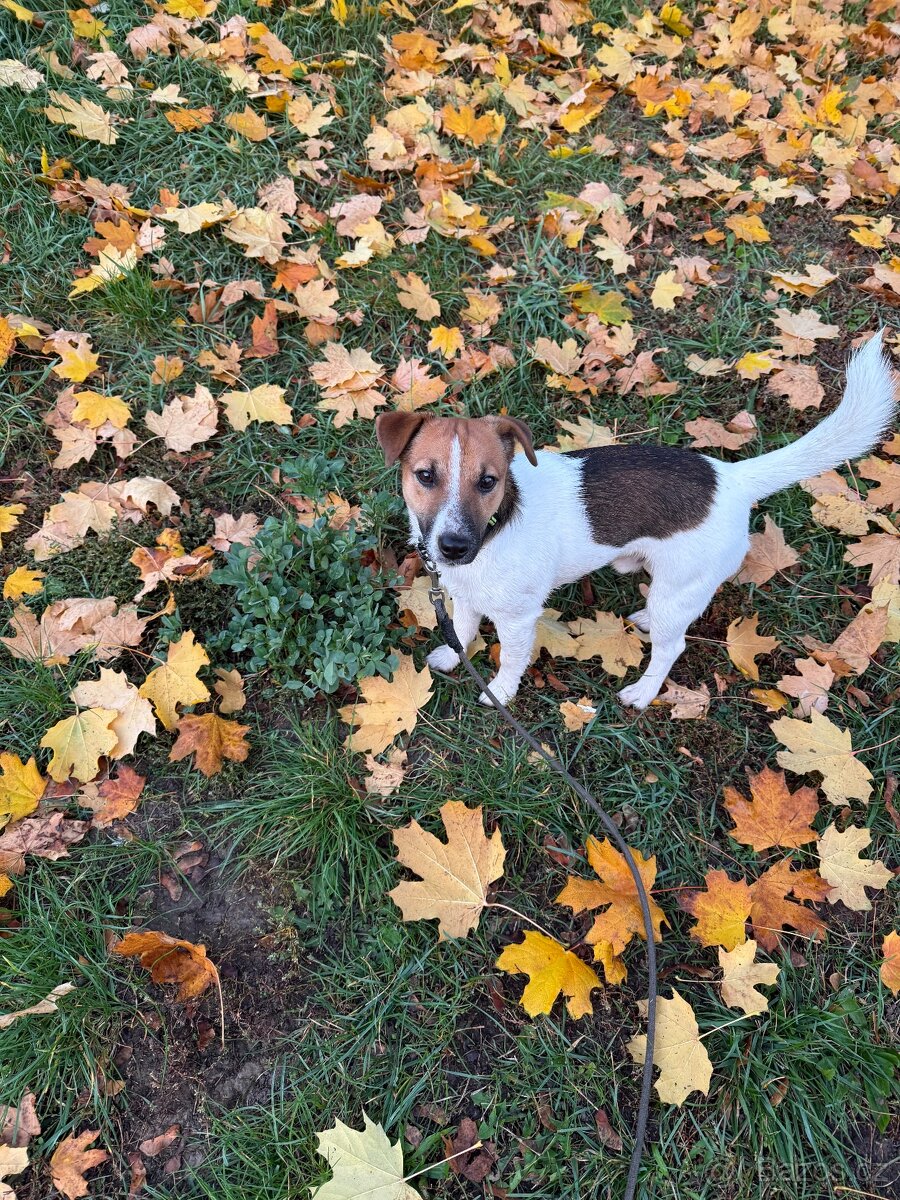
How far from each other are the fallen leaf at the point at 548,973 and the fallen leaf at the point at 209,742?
1.34 metres

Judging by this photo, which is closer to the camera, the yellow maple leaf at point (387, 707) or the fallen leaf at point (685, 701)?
the yellow maple leaf at point (387, 707)

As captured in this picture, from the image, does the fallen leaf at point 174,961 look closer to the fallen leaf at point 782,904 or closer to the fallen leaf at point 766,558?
the fallen leaf at point 782,904

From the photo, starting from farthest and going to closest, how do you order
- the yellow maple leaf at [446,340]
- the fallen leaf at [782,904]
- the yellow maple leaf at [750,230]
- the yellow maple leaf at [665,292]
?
1. the yellow maple leaf at [750,230]
2. the yellow maple leaf at [665,292]
3. the yellow maple leaf at [446,340]
4. the fallen leaf at [782,904]

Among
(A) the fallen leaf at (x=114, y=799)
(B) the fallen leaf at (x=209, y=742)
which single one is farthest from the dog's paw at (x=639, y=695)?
(A) the fallen leaf at (x=114, y=799)

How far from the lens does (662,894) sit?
9.26 ft

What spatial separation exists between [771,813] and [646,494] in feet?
4.65

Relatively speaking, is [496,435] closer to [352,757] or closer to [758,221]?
[352,757]

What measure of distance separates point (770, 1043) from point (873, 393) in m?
2.44

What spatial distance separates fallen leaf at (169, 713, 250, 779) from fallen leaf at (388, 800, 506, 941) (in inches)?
31.3

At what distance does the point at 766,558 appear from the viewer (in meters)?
3.65

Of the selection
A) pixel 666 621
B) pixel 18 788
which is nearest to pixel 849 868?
pixel 666 621

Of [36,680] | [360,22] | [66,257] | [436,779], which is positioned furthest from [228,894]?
[360,22]

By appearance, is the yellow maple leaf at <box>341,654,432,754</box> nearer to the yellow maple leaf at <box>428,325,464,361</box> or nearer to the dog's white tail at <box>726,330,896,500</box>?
the dog's white tail at <box>726,330,896,500</box>

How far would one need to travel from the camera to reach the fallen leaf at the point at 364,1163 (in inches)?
84.4
